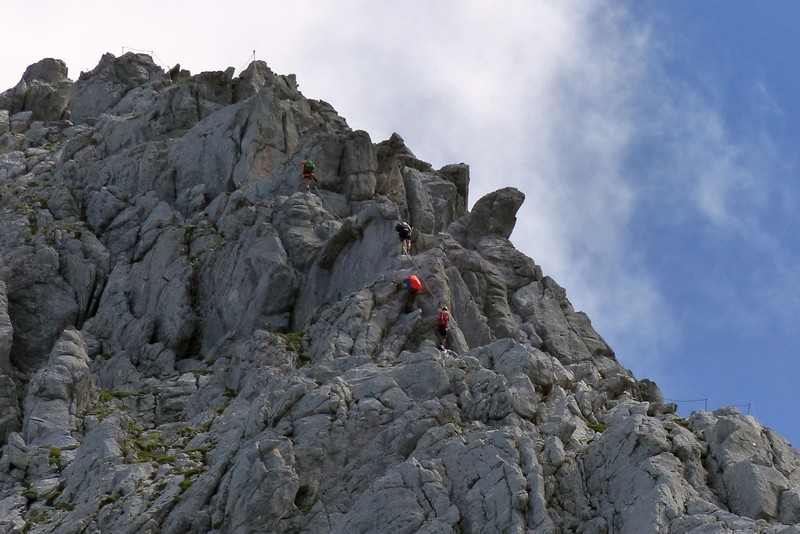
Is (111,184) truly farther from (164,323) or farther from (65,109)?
(65,109)

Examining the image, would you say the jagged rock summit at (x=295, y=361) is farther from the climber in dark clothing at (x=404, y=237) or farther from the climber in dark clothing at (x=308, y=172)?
the climber in dark clothing at (x=308, y=172)

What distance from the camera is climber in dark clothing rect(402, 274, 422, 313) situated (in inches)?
2621

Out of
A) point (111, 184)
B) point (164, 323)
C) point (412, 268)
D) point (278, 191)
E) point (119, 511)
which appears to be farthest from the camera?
point (111, 184)

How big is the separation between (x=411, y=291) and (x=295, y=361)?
23.5 feet

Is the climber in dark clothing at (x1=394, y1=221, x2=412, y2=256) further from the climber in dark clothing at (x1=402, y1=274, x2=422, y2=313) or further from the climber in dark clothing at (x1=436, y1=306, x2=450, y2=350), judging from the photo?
the climber in dark clothing at (x1=436, y1=306, x2=450, y2=350)

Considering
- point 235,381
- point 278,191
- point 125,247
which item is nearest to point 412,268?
point 235,381

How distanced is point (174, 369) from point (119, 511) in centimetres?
2108

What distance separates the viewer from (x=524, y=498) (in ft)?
149

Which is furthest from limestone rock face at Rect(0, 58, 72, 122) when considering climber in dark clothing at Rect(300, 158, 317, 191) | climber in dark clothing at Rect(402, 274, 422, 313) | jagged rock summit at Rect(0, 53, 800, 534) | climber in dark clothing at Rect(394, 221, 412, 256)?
climber in dark clothing at Rect(402, 274, 422, 313)

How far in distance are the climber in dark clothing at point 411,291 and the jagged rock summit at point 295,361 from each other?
440mm

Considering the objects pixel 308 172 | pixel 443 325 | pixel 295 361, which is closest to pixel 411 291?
pixel 443 325

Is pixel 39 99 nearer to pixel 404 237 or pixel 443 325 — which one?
pixel 404 237

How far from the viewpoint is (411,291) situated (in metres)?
66.8

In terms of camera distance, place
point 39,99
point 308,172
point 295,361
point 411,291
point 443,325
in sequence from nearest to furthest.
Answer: point 295,361 < point 443,325 < point 411,291 < point 308,172 < point 39,99
